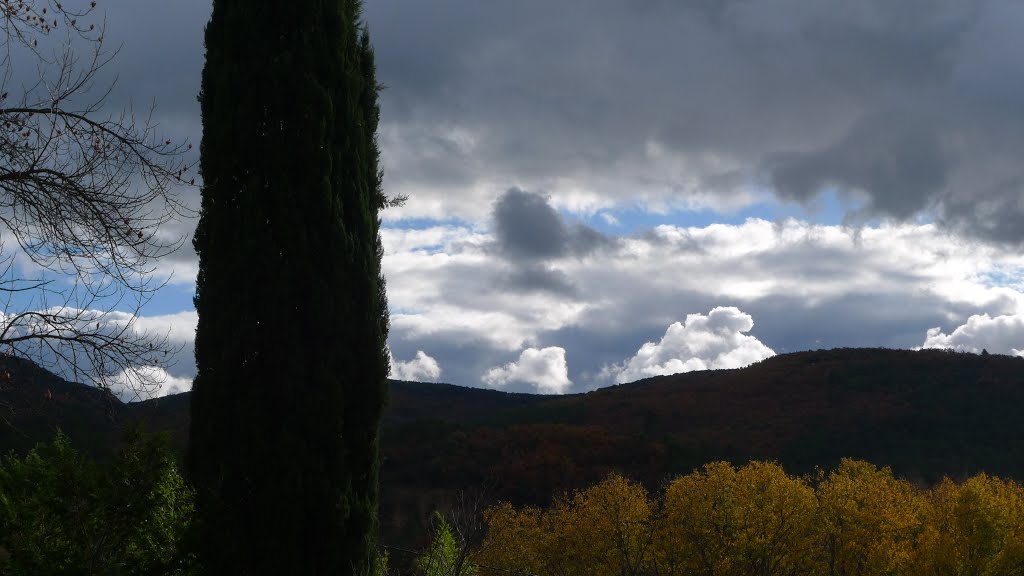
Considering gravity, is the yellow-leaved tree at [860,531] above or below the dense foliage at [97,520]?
below

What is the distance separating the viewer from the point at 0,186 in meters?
6.22

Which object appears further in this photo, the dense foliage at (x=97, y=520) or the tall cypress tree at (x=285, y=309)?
the tall cypress tree at (x=285, y=309)

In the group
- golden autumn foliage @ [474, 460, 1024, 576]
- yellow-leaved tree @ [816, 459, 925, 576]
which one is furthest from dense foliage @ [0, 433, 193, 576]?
yellow-leaved tree @ [816, 459, 925, 576]

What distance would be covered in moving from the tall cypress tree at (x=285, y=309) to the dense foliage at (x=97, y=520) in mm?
537

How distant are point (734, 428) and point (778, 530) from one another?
137 ft

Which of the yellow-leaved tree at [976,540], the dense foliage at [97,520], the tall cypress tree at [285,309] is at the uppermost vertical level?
the tall cypress tree at [285,309]

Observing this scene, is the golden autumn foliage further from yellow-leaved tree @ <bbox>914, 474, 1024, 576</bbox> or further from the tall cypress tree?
the tall cypress tree

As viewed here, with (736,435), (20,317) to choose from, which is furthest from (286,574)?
(736,435)

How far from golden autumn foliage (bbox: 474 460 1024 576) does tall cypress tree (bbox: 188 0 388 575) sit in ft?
38.9

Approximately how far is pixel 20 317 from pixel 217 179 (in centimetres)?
331

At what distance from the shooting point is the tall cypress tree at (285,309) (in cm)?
872

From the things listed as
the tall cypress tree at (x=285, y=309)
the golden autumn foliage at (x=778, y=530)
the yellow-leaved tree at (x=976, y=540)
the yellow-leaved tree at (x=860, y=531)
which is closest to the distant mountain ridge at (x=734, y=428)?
the golden autumn foliage at (x=778, y=530)

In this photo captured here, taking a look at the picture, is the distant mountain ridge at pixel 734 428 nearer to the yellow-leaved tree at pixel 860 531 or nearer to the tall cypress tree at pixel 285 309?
the yellow-leaved tree at pixel 860 531

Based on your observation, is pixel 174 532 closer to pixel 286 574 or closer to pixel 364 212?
pixel 286 574
